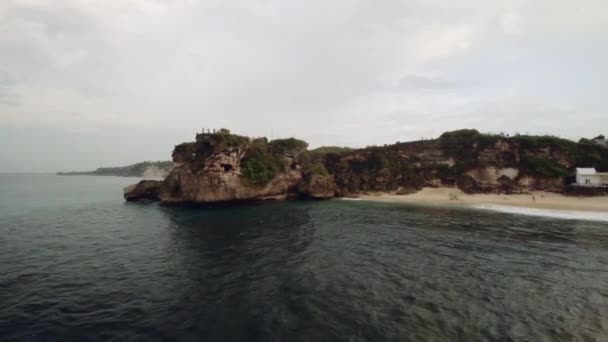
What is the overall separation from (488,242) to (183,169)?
1760 inches

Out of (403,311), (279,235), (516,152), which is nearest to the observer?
(403,311)

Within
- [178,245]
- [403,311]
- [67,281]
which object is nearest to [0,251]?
[67,281]

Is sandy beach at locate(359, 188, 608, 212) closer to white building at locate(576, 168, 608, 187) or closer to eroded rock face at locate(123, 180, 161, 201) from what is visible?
white building at locate(576, 168, 608, 187)

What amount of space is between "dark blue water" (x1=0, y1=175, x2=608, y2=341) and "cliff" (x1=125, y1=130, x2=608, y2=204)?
65.2 feet

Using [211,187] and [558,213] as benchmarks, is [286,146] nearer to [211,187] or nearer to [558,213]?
[211,187]

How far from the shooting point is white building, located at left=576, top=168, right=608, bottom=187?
145ft

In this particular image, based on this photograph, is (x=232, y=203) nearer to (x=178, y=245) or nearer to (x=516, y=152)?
(x=178, y=245)

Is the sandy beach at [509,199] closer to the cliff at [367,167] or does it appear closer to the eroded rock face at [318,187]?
the cliff at [367,167]

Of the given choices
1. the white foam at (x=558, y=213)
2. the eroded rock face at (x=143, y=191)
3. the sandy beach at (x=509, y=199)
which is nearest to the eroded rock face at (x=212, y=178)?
the eroded rock face at (x=143, y=191)

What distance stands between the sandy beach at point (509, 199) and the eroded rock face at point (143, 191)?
4170 cm

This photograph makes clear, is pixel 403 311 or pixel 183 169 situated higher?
pixel 183 169

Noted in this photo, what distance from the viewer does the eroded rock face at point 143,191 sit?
51.7m

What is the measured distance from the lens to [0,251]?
63.2 feet

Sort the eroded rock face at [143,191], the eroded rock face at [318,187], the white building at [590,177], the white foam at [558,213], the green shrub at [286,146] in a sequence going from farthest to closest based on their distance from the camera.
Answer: the green shrub at [286,146]
the eroded rock face at [318,187]
the eroded rock face at [143,191]
the white building at [590,177]
the white foam at [558,213]
